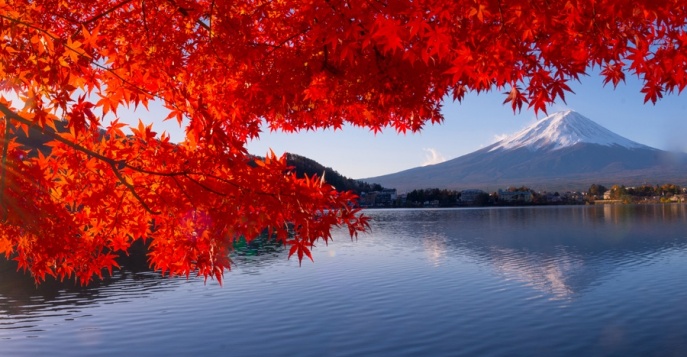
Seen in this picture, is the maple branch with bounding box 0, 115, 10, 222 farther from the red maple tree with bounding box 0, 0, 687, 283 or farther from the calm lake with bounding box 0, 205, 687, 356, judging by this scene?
the calm lake with bounding box 0, 205, 687, 356

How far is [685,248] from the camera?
49.2 metres

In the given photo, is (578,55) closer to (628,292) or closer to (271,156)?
(271,156)

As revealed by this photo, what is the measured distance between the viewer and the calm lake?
21.0 meters

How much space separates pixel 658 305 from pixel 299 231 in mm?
27286

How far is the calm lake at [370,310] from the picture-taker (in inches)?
829

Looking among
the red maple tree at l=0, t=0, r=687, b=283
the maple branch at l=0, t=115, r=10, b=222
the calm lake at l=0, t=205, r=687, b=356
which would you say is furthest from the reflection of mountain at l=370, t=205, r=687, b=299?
the maple branch at l=0, t=115, r=10, b=222

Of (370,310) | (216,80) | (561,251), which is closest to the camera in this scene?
(216,80)

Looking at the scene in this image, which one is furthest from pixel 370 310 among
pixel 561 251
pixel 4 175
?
pixel 561 251

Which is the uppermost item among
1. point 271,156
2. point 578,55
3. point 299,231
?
point 578,55

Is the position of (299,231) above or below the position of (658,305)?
above

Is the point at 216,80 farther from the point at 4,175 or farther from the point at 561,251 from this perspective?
the point at 561,251

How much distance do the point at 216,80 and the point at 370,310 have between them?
779 inches

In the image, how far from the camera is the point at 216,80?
8.25m

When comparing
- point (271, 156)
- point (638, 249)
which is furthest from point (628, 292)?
point (271, 156)
